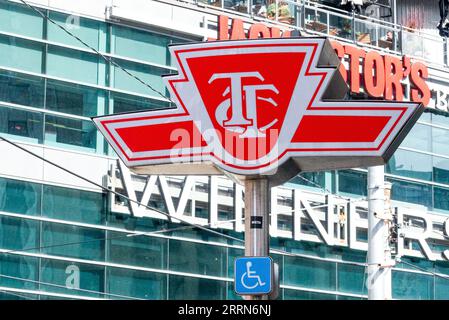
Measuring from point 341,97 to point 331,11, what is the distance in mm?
20612

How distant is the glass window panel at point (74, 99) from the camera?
28.3m

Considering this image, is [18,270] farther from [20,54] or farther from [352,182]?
[352,182]

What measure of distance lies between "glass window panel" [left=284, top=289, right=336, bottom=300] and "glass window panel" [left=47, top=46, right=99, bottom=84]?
22.9 ft

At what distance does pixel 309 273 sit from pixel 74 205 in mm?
6839

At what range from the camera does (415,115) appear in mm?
14164

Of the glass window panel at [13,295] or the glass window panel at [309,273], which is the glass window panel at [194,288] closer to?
the glass window panel at [309,273]

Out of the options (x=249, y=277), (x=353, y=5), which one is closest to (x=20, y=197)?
(x=353, y=5)

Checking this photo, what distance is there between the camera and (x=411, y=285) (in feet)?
112

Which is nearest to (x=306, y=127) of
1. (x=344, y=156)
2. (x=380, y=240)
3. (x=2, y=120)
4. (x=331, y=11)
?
(x=344, y=156)

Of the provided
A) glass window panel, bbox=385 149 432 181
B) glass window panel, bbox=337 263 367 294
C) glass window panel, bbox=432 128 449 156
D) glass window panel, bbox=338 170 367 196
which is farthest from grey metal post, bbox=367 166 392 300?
glass window panel, bbox=432 128 449 156

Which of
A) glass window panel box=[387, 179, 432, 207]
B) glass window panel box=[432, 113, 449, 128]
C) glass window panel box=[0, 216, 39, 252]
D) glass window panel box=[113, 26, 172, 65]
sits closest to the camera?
glass window panel box=[0, 216, 39, 252]

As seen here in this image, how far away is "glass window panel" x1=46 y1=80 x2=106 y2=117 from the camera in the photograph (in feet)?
93.0

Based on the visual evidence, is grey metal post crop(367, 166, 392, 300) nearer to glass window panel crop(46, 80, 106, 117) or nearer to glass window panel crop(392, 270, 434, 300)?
glass window panel crop(46, 80, 106, 117)

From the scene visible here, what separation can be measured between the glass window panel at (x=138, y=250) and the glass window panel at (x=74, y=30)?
434 cm
